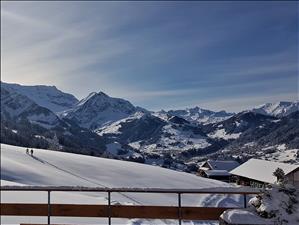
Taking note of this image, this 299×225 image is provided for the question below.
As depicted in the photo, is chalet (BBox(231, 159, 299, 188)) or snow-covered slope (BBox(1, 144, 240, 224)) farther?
snow-covered slope (BBox(1, 144, 240, 224))

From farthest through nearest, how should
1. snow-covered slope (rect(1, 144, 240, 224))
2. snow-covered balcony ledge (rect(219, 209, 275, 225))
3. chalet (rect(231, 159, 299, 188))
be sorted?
snow-covered slope (rect(1, 144, 240, 224)) → chalet (rect(231, 159, 299, 188)) → snow-covered balcony ledge (rect(219, 209, 275, 225))

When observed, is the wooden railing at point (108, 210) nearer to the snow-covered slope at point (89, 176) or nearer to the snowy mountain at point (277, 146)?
the snowy mountain at point (277, 146)

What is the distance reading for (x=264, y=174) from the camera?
335 inches

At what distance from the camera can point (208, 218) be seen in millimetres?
7223

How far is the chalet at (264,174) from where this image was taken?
6.29m

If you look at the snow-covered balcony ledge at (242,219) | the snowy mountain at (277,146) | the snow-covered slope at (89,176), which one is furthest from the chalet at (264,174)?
the snow-covered slope at (89,176)

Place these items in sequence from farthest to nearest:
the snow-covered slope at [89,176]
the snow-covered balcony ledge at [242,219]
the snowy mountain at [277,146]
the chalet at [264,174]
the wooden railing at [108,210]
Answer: the snow-covered slope at [89,176] → the snowy mountain at [277,146] → the wooden railing at [108,210] → the chalet at [264,174] → the snow-covered balcony ledge at [242,219]

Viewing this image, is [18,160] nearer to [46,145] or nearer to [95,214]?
[95,214]

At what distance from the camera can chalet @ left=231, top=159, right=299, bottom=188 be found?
6.29 meters

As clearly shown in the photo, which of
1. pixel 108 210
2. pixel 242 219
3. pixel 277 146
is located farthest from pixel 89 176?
pixel 242 219

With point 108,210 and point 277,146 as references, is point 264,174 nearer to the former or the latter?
point 108,210

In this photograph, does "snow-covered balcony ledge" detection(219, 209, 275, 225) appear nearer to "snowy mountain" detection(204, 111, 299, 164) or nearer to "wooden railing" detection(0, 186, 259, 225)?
"wooden railing" detection(0, 186, 259, 225)

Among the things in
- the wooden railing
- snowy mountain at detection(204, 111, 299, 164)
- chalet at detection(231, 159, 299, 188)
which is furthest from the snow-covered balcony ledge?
snowy mountain at detection(204, 111, 299, 164)

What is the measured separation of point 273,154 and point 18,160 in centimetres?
3904
